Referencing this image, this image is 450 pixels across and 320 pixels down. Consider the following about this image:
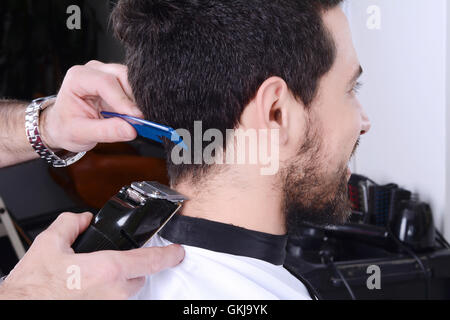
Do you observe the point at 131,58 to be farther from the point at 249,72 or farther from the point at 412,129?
the point at 412,129

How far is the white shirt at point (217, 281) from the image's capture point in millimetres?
848

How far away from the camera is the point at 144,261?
2.50 ft

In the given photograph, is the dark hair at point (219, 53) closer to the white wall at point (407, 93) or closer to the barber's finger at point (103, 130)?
the barber's finger at point (103, 130)

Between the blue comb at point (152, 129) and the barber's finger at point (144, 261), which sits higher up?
the blue comb at point (152, 129)

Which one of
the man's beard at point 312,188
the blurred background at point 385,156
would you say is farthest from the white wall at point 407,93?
the man's beard at point 312,188

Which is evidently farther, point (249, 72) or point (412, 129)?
point (412, 129)

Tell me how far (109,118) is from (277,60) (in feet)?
1.11

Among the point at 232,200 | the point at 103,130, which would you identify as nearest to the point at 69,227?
the point at 103,130

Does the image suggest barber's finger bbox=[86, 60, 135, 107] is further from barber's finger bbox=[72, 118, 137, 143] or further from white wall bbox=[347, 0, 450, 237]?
white wall bbox=[347, 0, 450, 237]

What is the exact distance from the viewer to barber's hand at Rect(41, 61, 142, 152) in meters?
0.91

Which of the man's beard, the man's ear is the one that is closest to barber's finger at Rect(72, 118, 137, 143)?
the man's ear

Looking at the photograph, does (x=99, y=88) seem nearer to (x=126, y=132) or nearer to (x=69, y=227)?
(x=126, y=132)

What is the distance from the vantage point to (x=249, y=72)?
2.88 feet
